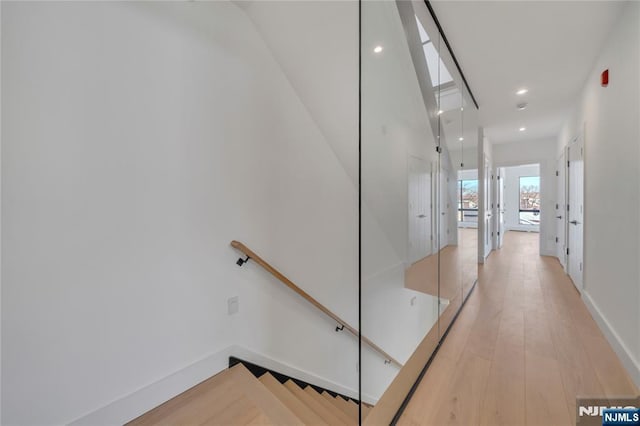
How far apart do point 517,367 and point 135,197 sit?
106 inches

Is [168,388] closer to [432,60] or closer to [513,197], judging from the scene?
[432,60]

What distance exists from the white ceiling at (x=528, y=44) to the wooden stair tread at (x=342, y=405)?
10.8 ft

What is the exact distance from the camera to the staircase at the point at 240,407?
56.4 inches

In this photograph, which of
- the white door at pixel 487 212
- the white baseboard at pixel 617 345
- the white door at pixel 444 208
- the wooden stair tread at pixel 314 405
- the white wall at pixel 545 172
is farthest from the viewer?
the white wall at pixel 545 172

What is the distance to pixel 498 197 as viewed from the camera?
20.3 feet

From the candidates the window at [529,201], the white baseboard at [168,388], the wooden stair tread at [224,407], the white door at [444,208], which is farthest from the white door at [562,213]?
the window at [529,201]

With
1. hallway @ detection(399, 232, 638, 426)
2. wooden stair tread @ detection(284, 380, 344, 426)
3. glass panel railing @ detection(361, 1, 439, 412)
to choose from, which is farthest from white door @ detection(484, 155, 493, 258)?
wooden stair tread @ detection(284, 380, 344, 426)

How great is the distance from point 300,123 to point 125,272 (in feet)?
5.97

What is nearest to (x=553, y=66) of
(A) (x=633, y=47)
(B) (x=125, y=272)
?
(A) (x=633, y=47)

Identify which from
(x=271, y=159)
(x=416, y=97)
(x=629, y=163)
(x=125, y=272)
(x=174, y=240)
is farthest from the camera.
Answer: (x=271, y=159)

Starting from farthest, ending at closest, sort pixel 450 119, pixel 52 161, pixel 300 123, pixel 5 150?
pixel 450 119, pixel 300 123, pixel 52 161, pixel 5 150

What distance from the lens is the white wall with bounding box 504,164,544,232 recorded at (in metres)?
9.36

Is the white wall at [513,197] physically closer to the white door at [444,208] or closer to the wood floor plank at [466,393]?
the white door at [444,208]

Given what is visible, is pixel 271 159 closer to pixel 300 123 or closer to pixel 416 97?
pixel 300 123
